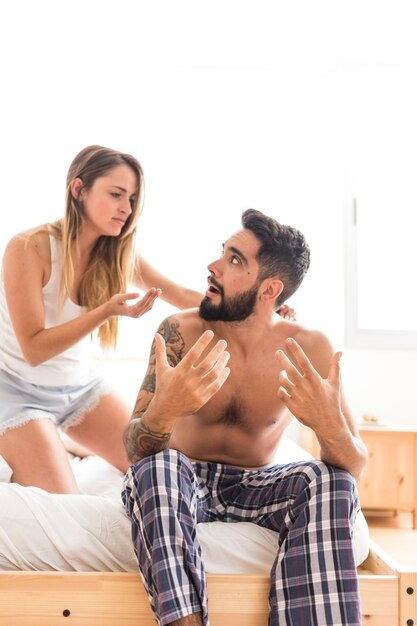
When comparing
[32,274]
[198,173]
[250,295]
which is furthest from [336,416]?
[198,173]

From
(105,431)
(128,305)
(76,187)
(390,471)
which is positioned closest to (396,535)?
(390,471)

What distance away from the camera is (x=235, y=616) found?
151 centimetres

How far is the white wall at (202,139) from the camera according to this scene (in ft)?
14.0

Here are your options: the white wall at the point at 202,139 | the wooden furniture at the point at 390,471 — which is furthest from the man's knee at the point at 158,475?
the white wall at the point at 202,139

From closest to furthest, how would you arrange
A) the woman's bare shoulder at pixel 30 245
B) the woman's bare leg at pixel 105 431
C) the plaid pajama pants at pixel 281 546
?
the plaid pajama pants at pixel 281 546 < the woman's bare shoulder at pixel 30 245 < the woman's bare leg at pixel 105 431

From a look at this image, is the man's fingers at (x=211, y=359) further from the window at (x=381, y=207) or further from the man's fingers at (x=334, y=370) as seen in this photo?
Result: the window at (x=381, y=207)

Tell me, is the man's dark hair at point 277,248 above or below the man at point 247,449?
above

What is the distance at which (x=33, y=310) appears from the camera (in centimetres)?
218

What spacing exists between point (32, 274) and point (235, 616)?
1.16 m

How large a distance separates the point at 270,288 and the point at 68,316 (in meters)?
0.67

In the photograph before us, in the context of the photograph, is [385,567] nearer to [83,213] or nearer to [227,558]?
[227,558]

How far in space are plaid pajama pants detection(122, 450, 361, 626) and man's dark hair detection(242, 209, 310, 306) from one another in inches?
24.3

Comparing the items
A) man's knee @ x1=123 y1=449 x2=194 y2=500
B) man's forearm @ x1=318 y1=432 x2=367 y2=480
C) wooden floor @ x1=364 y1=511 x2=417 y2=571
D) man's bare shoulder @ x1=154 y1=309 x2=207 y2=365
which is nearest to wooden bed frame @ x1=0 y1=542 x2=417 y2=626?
man's knee @ x1=123 y1=449 x2=194 y2=500

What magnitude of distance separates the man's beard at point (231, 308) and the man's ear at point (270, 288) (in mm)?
22
